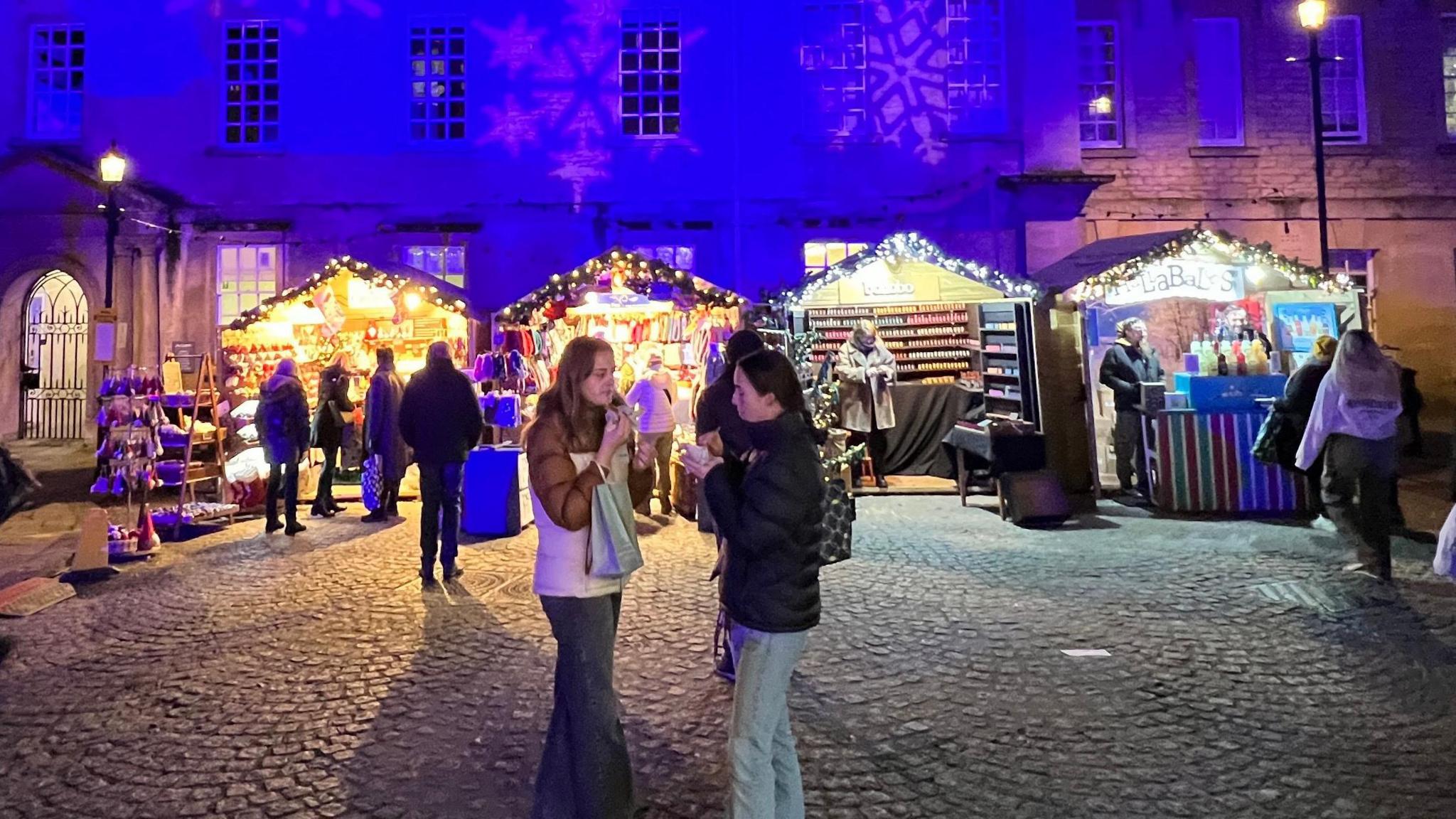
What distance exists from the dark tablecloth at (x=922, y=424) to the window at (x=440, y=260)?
870cm

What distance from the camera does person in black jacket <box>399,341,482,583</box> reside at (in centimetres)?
690

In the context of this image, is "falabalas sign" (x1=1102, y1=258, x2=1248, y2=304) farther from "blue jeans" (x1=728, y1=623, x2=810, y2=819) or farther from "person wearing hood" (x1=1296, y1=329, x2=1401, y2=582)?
"blue jeans" (x1=728, y1=623, x2=810, y2=819)

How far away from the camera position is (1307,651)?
5.20 meters

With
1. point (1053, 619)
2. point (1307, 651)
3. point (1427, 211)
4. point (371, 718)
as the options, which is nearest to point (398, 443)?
point (371, 718)

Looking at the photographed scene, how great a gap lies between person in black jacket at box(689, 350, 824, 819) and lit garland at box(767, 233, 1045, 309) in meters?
8.93

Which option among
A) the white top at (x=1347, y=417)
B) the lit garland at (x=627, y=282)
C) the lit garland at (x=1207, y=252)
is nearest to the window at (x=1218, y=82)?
the lit garland at (x=1207, y=252)

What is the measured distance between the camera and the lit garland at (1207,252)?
35.2ft

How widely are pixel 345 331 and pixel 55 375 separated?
28.4 ft

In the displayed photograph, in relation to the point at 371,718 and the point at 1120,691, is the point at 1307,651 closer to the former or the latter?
the point at 1120,691

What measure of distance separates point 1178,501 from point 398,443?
350 inches

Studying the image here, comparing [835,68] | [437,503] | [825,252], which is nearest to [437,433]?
[437,503]

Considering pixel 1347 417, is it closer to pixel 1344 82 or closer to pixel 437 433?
pixel 437 433

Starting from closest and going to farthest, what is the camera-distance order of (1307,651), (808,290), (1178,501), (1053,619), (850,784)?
1. (850,784)
2. (1307,651)
3. (1053,619)
4. (1178,501)
5. (808,290)

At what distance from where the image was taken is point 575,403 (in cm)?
303
